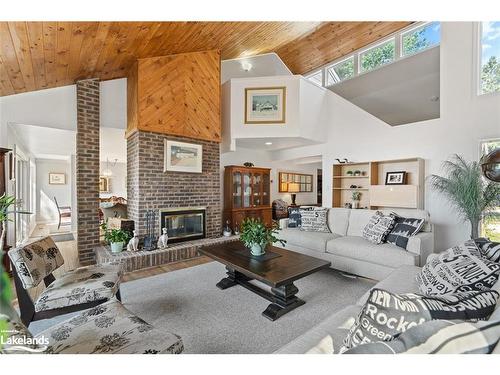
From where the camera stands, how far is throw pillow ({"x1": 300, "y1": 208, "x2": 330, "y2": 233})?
3.72 metres

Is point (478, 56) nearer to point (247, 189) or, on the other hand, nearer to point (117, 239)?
point (247, 189)

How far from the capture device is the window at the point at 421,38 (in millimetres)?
4527

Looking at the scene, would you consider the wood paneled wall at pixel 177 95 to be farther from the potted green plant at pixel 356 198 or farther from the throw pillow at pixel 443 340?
the throw pillow at pixel 443 340

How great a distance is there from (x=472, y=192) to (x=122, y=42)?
5.06 metres

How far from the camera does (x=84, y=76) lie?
354cm

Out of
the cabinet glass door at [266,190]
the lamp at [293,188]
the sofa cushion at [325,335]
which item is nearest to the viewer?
the sofa cushion at [325,335]

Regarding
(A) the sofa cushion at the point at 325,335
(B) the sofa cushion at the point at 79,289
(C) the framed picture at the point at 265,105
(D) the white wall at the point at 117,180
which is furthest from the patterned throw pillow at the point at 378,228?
(D) the white wall at the point at 117,180

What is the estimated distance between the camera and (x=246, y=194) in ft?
19.2

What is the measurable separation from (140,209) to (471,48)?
566cm

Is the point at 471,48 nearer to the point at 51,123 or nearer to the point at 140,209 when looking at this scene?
the point at 140,209

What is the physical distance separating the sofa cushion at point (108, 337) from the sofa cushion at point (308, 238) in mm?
2439

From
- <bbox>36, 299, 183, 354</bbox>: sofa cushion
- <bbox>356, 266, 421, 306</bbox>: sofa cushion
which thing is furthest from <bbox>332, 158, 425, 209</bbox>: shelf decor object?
<bbox>36, 299, 183, 354</bbox>: sofa cushion
